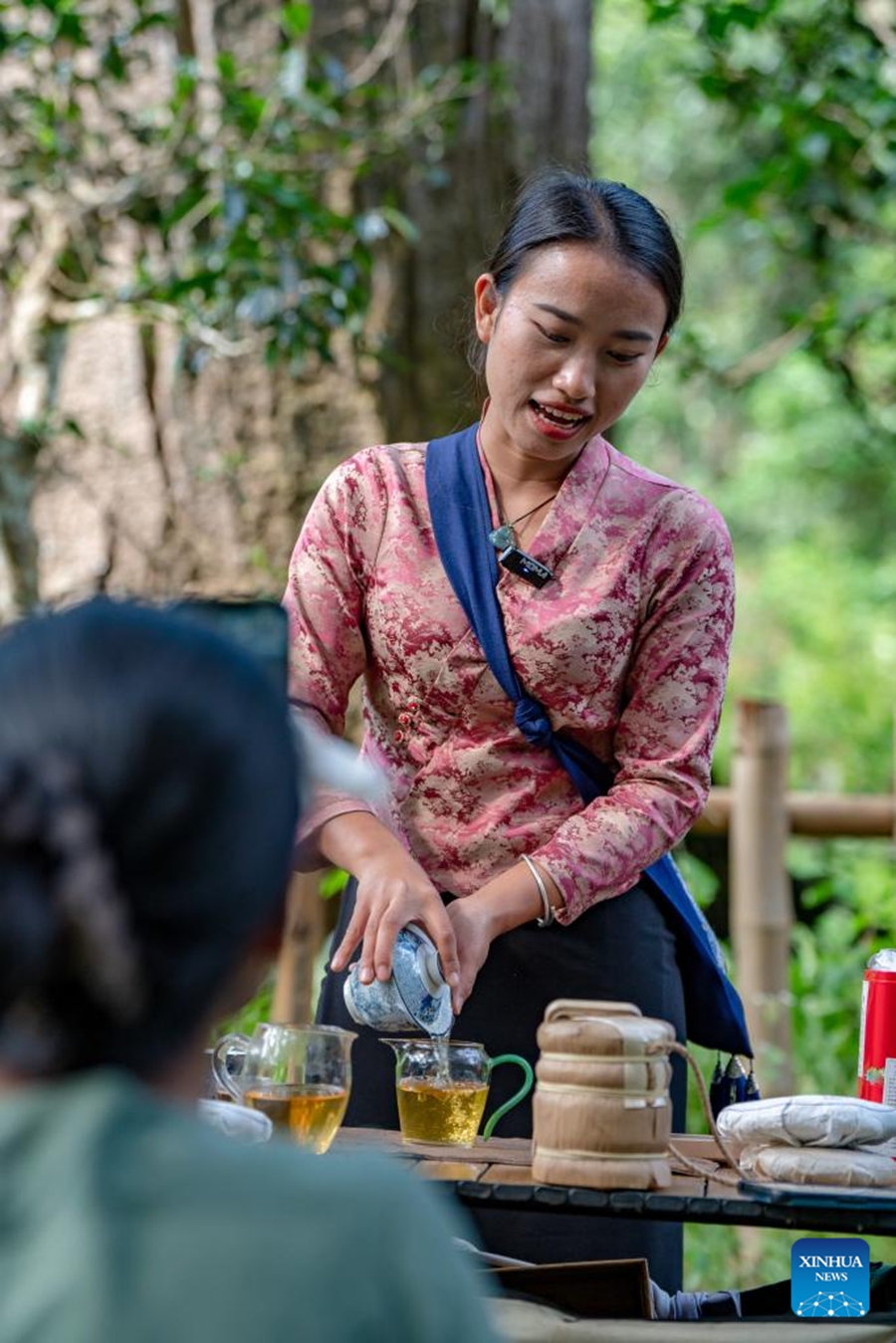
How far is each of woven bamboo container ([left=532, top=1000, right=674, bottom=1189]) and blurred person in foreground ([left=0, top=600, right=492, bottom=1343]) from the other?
2.26 feet

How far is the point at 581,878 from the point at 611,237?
801 mm

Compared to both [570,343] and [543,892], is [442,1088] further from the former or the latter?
[570,343]

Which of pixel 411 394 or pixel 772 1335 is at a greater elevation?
pixel 411 394

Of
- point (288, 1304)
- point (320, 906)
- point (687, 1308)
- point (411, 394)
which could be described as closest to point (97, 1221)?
point (288, 1304)

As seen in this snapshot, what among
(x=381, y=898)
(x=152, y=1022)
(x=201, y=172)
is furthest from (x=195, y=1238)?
(x=201, y=172)

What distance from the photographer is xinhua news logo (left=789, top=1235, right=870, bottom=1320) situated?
1.82 m

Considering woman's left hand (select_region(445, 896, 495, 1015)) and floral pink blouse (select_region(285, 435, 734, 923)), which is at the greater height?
floral pink blouse (select_region(285, 435, 734, 923))

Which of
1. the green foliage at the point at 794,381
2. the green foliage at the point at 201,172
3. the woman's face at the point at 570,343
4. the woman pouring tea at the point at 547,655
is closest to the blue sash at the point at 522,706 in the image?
the woman pouring tea at the point at 547,655

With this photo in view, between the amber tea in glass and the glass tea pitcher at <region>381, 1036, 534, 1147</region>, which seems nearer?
the amber tea in glass

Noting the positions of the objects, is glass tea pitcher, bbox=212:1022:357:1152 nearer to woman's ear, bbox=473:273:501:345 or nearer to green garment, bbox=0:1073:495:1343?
green garment, bbox=0:1073:495:1343

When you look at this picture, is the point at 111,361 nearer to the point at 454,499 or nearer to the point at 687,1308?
the point at 454,499

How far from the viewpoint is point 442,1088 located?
1983mm

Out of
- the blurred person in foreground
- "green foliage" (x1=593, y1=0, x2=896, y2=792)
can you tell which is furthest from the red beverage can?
"green foliage" (x1=593, y1=0, x2=896, y2=792)

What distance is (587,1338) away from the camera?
5.33ft
